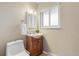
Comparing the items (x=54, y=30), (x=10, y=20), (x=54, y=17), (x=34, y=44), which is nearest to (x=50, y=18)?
(x=54, y=17)

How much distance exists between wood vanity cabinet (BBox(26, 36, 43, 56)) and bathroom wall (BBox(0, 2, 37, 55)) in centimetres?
13

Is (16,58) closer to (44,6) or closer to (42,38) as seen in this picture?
(42,38)

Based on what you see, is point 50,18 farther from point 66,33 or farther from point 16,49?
point 16,49

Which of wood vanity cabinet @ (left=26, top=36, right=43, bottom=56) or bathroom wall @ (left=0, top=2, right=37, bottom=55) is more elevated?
bathroom wall @ (left=0, top=2, right=37, bottom=55)

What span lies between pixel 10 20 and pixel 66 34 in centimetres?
70

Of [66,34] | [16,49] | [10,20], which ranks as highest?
[10,20]

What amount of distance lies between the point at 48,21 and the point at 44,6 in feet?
0.62

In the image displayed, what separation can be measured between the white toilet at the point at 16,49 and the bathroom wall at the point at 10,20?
0.16 ft

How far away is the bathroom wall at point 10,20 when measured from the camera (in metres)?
1.22

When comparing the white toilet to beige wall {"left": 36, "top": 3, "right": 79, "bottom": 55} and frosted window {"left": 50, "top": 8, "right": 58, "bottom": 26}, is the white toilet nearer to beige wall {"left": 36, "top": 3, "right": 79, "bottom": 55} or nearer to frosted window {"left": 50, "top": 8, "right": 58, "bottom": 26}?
beige wall {"left": 36, "top": 3, "right": 79, "bottom": 55}

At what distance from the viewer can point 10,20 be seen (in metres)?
1.24

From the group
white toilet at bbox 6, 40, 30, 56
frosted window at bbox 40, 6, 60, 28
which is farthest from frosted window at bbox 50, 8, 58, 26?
white toilet at bbox 6, 40, 30, 56

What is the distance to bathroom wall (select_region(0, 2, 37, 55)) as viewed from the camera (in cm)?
122

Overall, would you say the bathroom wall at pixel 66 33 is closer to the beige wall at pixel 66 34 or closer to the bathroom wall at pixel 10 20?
the beige wall at pixel 66 34
